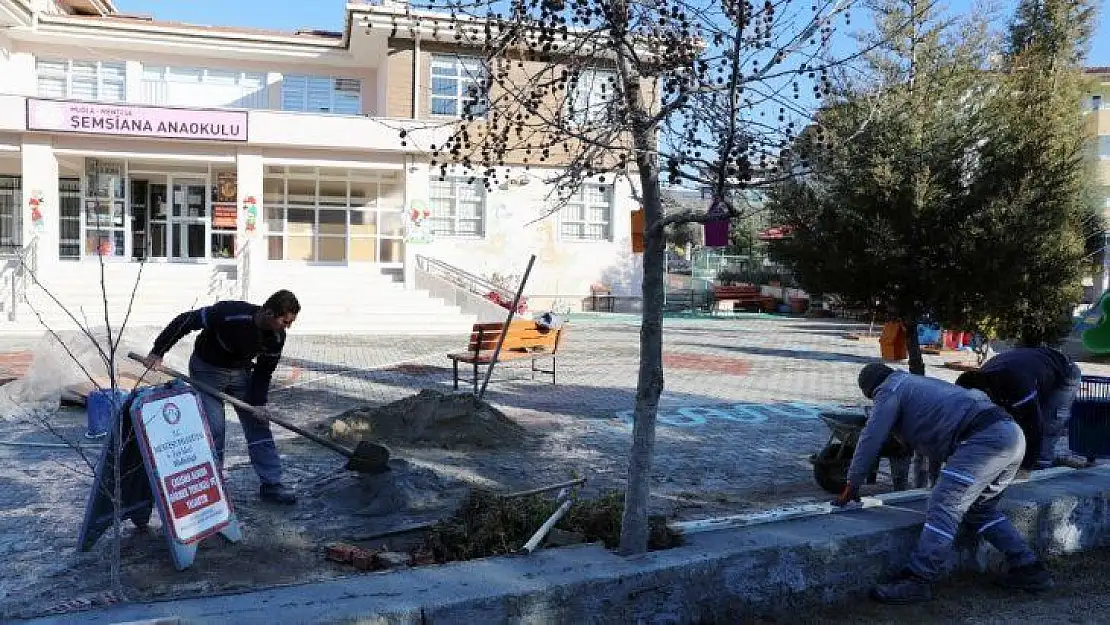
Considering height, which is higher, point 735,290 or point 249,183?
point 249,183

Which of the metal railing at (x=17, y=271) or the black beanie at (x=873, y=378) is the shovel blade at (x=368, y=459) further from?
the metal railing at (x=17, y=271)

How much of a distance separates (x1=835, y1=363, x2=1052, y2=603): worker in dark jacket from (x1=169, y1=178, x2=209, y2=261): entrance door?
22.3 metres

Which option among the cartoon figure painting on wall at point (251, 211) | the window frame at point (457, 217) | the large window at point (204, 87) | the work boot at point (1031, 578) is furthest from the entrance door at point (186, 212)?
the work boot at point (1031, 578)

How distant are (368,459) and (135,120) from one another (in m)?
18.3

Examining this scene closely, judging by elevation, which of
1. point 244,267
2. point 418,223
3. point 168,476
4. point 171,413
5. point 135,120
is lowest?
point 168,476

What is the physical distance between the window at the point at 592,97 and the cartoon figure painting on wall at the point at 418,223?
1814cm

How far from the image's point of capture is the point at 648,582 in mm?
4289

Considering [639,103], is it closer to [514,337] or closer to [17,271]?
[514,337]

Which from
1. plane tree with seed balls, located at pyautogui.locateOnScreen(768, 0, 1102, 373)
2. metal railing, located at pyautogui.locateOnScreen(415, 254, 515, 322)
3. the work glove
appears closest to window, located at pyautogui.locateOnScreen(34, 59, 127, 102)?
metal railing, located at pyautogui.locateOnScreen(415, 254, 515, 322)

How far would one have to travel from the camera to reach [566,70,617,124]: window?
183 inches

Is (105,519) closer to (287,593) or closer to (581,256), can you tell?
(287,593)

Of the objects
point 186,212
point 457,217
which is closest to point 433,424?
point 457,217

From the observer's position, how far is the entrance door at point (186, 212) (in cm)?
2441

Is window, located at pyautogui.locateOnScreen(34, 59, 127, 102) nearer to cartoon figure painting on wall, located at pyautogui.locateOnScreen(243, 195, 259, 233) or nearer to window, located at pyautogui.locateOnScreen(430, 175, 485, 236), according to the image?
cartoon figure painting on wall, located at pyautogui.locateOnScreen(243, 195, 259, 233)
